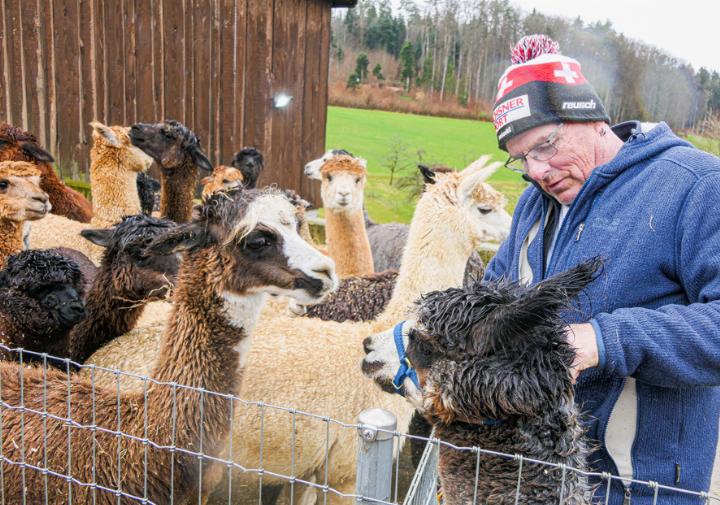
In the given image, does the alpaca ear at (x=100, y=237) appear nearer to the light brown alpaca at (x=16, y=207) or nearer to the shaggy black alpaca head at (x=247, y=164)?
the light brown alpaca at (x=16, y=207)

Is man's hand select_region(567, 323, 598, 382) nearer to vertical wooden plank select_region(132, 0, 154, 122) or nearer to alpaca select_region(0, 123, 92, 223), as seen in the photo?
alpaca select_region(0, 123, 92, 223)

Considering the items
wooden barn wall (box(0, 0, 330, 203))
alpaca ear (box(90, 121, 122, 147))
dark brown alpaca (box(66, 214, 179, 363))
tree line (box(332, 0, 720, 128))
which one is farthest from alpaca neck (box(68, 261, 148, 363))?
tree line (box(332, 0, 720, 128))

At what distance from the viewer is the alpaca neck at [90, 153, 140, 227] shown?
18.0ft

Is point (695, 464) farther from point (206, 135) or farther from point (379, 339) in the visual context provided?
point (206, 135)

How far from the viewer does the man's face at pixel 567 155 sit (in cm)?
196

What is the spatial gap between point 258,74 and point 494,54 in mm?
7297

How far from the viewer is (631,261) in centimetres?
176

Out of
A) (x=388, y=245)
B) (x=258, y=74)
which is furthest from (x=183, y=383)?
(x=258, y=74)

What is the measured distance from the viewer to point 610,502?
1852 mm

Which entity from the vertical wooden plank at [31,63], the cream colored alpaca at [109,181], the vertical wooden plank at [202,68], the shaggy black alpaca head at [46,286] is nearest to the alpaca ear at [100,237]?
the shaggy black alpaca head at [46,286]

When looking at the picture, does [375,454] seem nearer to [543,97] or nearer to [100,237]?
[543,97]

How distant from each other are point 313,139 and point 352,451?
709cm

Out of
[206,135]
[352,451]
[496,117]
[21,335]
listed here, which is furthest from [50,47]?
[496,117]

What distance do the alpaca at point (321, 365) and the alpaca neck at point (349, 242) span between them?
175cm
